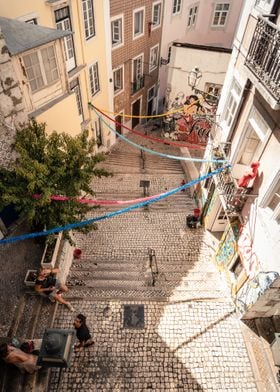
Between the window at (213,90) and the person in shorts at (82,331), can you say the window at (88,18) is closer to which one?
the window at (213,90)

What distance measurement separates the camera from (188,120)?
21.1m

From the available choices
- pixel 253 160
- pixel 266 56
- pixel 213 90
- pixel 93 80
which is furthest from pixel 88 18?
pixel 253 160

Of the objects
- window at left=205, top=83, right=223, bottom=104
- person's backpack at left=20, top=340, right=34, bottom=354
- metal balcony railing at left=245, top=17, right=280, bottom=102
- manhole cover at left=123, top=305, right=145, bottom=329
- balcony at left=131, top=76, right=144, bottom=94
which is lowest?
manhole cover at left=123, top=305, right=145, bottom=329

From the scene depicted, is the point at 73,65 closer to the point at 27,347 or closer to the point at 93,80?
the point at 93,80

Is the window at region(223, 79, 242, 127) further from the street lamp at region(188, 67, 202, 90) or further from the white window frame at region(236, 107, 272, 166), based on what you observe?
the street lamp at region(188, 67, 202, 90)

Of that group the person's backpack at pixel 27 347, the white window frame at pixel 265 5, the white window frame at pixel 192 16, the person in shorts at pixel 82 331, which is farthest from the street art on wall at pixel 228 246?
the white window frame at pixel 192 16

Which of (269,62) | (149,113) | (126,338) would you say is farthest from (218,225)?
(149,113)

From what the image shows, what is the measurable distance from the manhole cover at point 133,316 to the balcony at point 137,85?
16151mm

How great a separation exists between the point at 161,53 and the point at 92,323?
2105 centimetres

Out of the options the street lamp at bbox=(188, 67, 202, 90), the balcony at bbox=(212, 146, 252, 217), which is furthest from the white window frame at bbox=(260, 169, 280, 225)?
the street lamp at bbox=(188, 67, 202, 90)

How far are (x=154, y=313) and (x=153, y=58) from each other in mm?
19524

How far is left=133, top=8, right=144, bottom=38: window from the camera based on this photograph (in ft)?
57.8

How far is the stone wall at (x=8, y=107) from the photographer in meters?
7.76

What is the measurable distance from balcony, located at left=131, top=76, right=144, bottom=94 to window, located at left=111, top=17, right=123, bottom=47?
3598 mm
